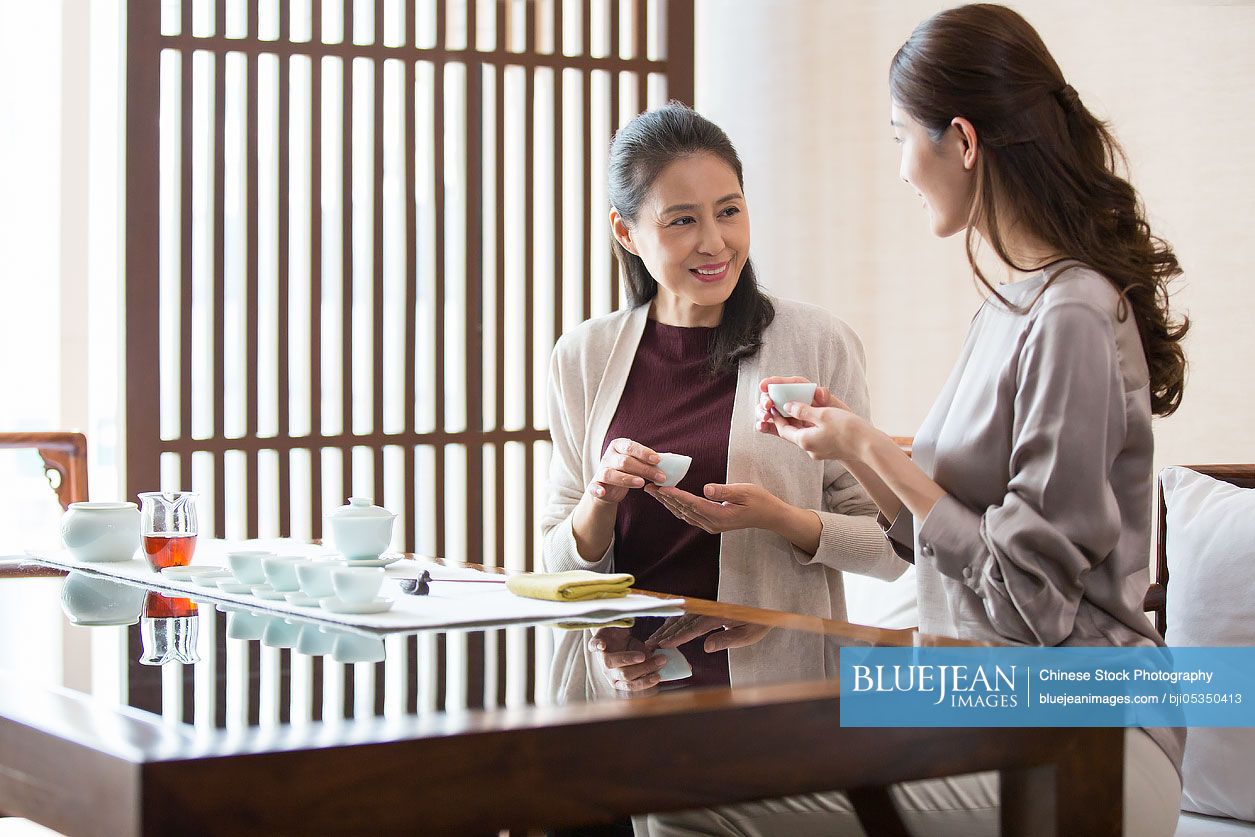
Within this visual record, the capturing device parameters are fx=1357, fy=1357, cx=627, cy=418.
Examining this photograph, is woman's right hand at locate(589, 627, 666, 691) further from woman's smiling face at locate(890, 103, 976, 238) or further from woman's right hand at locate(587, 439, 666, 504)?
woman's smiling face at locate(890, 103, 976, 238)

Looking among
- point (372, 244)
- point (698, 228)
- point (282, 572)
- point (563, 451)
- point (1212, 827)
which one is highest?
point (372, 244)

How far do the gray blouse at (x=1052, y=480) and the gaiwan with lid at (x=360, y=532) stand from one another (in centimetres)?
76

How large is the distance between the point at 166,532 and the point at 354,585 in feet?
1.63

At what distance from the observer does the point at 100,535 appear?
200cm

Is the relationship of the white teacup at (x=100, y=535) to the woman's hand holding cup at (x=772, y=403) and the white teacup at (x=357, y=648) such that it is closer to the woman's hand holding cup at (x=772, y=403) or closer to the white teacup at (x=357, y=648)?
the white teacup at (x=357, y=648)

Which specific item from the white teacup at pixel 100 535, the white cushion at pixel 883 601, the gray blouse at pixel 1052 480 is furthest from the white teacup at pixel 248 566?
the white cushion at pixel 883 601

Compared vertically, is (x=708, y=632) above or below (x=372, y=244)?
below

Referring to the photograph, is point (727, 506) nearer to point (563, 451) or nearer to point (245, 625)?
point (563, 451)

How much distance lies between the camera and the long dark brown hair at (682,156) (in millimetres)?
2355

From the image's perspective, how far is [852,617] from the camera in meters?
2.76

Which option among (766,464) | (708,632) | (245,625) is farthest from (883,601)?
(245,625)

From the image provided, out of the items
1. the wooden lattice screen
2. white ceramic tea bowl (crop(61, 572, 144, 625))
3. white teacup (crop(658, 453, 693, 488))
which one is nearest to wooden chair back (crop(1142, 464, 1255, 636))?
white teacup (crop(658, 453, 693, 488))

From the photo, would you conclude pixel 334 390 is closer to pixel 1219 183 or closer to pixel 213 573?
pixel 213 573

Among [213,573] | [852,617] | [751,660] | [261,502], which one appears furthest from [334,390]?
[751,660]
